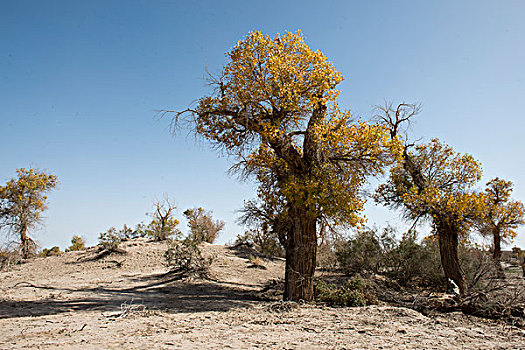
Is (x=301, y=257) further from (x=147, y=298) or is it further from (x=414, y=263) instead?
(x=414, y=263)

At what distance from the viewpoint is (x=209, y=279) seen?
13281mm

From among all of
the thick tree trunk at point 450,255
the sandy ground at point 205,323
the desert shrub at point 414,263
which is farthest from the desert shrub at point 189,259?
the thick tree trunk at point 450,255

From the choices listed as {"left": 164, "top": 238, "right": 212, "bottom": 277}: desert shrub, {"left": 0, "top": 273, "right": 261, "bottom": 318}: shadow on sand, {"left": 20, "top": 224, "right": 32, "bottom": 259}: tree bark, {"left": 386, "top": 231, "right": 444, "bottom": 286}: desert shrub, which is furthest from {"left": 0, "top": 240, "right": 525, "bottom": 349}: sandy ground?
{"left": 20, "top": 224, "right": 32, "bottom": 259}: tree bark

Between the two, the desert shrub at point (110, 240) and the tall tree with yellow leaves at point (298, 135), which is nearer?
the tall tree with yellow leaves at point (298, 135)

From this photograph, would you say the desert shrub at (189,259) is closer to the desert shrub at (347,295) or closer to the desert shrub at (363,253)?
the desert shrub at (347,295)

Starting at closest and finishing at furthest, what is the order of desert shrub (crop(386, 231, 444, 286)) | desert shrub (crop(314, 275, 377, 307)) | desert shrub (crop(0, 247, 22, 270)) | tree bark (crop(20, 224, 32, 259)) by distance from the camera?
desert shrub (crop(314, 275, 377, 307))
desert shrub (crop(386, 231, 444, 286))
desert shrub (crop(0, 247, 22, 270))
tree bark (crop(20, 224, 32, 259))

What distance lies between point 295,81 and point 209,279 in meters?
8.45

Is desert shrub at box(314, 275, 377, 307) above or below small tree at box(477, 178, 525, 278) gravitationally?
below

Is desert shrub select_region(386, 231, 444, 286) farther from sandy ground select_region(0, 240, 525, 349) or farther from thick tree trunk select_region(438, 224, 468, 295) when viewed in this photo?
sandy ground select_region(0, 240, 525, 349)

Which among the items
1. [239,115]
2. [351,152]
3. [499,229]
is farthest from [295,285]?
[499,229]

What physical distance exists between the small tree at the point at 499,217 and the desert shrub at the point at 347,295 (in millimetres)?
4791

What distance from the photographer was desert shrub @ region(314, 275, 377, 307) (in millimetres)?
8781

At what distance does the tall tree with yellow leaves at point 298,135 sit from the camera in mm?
8938

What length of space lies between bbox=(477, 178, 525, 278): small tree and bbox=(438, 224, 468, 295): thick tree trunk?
38.9 inches
